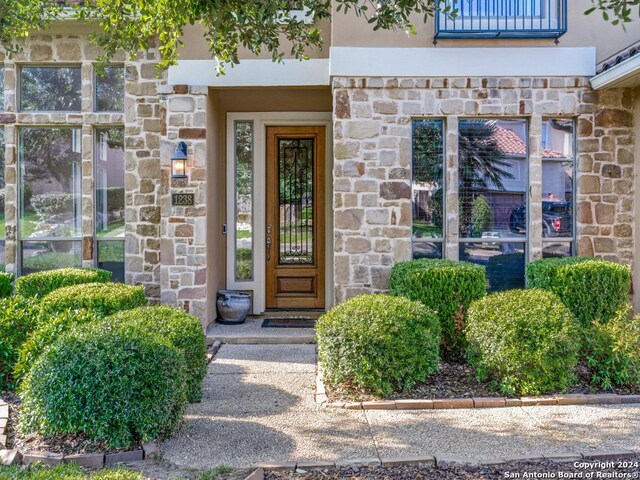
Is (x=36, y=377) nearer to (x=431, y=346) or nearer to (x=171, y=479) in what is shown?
(x=171, y=479)

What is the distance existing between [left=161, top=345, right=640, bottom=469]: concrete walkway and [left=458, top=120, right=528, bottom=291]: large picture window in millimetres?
2565

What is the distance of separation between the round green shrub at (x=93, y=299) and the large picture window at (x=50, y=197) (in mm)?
2222

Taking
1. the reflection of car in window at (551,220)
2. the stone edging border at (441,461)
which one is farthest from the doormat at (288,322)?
the stone edging border at (441,461)

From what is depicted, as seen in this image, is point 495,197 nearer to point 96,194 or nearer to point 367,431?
point 367,431

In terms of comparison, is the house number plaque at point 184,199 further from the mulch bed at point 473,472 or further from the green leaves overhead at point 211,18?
the mulch bed at point 473,472

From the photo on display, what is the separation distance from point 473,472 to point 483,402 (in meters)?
1.25

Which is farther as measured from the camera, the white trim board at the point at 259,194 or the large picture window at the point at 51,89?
the white trim board at the point at 259,194

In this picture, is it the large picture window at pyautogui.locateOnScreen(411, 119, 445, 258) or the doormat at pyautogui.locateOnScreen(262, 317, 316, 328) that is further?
the doormat at pyautogui.locateOnScreen(262, 317, 316, 328)

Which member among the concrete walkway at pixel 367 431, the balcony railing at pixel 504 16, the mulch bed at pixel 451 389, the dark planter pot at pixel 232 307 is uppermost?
the balcony railing at pixel 504 16

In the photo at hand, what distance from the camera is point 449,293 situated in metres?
5.49

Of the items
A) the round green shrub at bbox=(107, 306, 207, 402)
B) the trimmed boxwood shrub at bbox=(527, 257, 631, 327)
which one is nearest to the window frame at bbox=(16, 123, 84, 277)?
the round green shrub at bbox=(107, 306, 207, 402)

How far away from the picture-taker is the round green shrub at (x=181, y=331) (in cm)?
407

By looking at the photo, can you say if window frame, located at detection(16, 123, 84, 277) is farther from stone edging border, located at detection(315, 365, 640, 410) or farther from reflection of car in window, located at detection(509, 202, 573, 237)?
reflection of car in window, located at detection(509, 202, 573, 237)

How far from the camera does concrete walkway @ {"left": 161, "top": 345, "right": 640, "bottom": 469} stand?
11.2 feet
